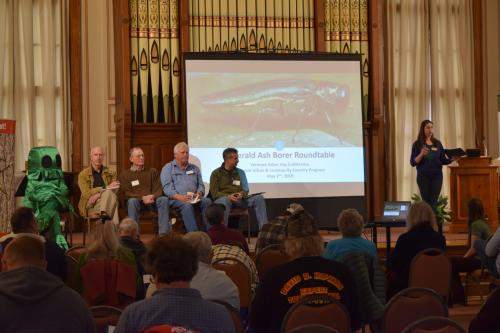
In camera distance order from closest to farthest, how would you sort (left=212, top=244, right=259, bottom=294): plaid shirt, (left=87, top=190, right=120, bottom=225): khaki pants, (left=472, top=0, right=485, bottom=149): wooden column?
(left=212, top=244, right=259, bottom=294): plaid shirt, (left=87, top=190, right=120, bottom=225): khaki pants, (left=472, top=0, right=485, bottom=149): wooden column

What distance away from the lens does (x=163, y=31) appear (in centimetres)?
1134

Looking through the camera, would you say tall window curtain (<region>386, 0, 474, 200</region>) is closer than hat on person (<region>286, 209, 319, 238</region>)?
No

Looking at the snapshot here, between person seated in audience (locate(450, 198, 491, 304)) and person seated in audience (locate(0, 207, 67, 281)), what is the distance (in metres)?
3.71

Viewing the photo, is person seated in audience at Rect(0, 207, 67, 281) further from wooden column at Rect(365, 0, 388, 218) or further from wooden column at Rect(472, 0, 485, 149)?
wooden column at Rect(472, 0, 485, 149)

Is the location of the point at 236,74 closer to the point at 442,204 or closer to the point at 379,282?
the point at 442,204

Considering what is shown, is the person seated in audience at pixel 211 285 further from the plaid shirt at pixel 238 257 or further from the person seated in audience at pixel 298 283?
the plaid shirt at pixel 238 257

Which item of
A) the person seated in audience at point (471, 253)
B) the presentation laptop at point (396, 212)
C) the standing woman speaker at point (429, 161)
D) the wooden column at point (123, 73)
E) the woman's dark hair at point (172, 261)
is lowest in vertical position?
the person seated in audience at point (471, 253)

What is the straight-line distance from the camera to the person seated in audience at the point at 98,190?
8.85 metres

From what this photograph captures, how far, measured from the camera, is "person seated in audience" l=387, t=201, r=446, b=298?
5.93 meters

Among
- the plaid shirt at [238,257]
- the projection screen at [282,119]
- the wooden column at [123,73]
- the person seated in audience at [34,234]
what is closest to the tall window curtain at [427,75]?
the projection screen at [282,119]

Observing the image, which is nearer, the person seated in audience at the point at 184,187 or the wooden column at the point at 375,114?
the person seated in audience at the point at 184,187

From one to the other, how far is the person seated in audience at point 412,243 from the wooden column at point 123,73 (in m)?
5.81

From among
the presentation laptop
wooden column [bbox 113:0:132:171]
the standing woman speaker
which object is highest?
wooden column [bbox 113:0:132:171]

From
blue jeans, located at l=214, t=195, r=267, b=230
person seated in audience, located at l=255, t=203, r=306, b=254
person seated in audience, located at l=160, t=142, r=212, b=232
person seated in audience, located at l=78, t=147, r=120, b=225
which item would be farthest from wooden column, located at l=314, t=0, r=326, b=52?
person seated in audience, located at l=255, t=203, r=306, b=254
